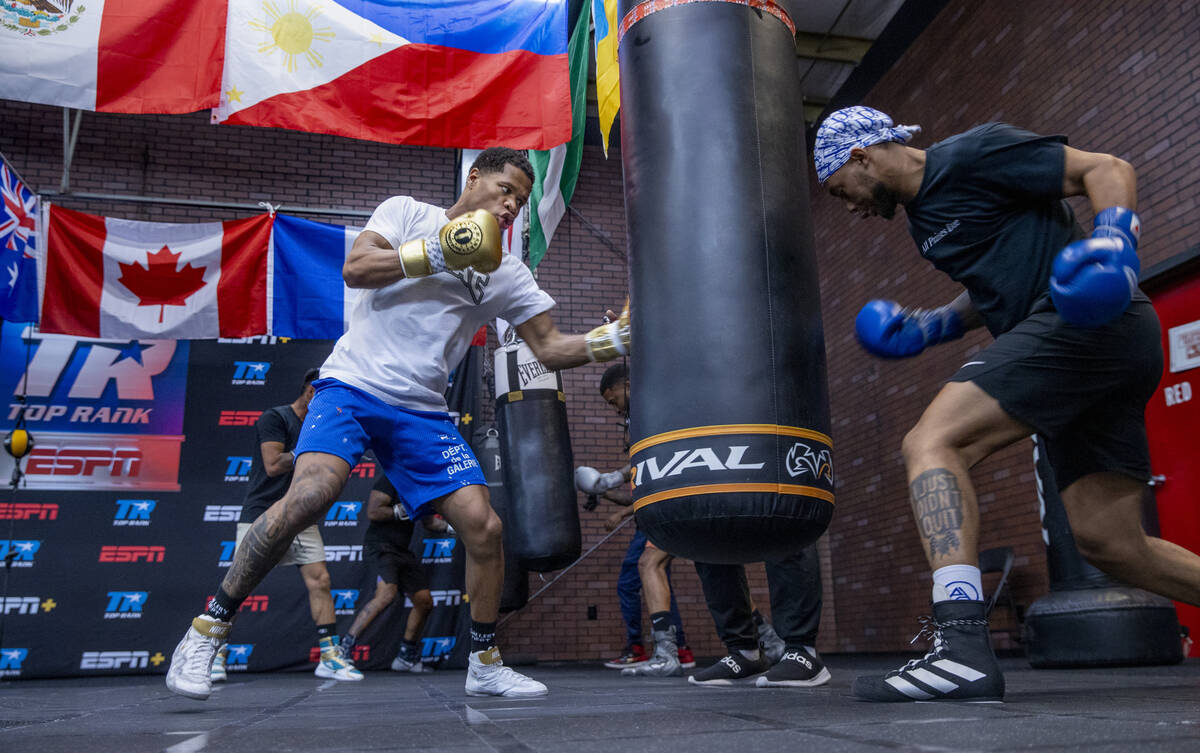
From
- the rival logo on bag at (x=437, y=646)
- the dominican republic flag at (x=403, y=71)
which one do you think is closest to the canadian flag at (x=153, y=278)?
the dominican republic flag at (x=403, y=71)

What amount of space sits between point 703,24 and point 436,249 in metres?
0.99

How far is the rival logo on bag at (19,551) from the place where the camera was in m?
6.09

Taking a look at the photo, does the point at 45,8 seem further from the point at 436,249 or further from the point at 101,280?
the point at 436,249

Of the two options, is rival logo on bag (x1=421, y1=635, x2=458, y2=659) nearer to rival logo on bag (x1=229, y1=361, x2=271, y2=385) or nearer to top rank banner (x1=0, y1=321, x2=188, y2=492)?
top rank banner (x1=0, y1=321, x2=188, y2=492)

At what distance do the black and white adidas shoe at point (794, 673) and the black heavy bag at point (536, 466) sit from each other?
7.20 ft

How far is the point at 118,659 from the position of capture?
609 cm

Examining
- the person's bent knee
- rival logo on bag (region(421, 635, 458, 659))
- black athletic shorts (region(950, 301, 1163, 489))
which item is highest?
black athletic shorts (region(950, 301, 1163, 489))

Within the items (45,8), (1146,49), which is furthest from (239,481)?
(1146,49)

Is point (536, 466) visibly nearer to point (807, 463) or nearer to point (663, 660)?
point (663, 660)

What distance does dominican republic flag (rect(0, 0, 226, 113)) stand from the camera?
5250 millimetres

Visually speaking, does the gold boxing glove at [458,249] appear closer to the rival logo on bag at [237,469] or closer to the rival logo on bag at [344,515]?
the rival logo on bag at [344,515]

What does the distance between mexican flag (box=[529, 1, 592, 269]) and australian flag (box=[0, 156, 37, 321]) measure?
321 cm

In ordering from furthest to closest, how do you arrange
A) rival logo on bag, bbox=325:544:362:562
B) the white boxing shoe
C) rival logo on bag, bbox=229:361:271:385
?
rival logo on bag, bbox=229:361:271:385, rival logo on bag, bbox=325:544:362:562, the white boxing shoe

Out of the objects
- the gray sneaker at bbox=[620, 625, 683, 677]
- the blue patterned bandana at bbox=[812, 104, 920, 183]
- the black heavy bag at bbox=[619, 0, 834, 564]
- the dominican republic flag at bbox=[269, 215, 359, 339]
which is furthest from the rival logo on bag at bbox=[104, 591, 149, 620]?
the blue patterned bandana at bbox=[812, 104, 920, 183]
